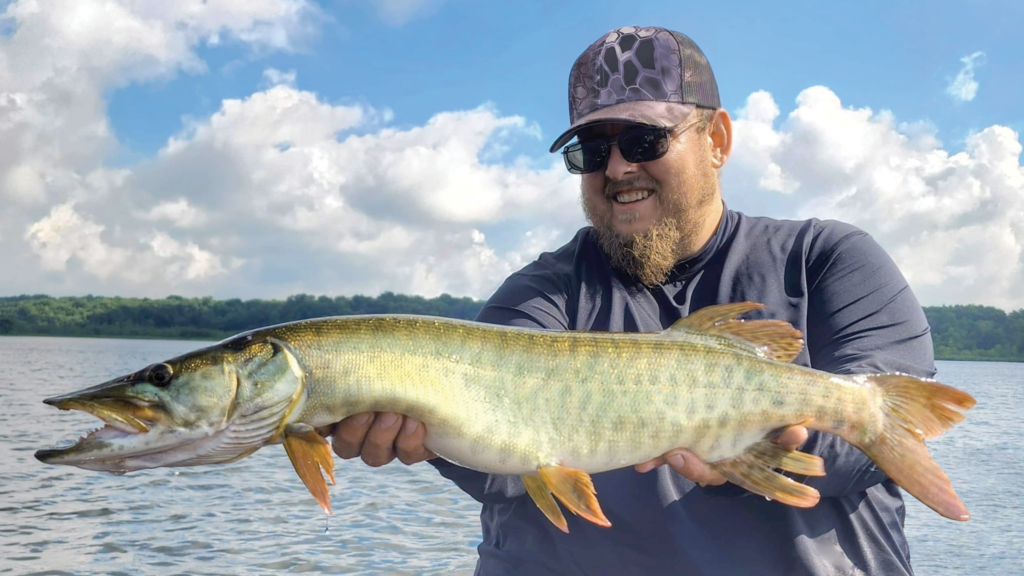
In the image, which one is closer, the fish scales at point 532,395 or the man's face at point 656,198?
the fish scales at point 532,395

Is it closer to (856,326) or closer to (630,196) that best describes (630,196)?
(630,196)

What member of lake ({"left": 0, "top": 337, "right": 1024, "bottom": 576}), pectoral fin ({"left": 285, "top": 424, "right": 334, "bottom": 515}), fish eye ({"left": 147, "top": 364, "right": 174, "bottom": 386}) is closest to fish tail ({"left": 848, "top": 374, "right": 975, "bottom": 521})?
pectoral fin ({"left": 285, "top": 424, "right": 334, "bottom": 515})

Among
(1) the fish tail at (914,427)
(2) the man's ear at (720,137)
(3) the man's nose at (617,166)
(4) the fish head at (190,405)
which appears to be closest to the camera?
(1) the fish tail at (914,427)

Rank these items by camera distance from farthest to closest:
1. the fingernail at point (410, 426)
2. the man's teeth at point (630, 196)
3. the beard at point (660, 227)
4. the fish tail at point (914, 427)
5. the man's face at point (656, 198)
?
the man's teeth at point (630, 196) → the man's face at point (656, 198) → the beard at point (660, 227) → the fingernail at point (410, 426) → the fish tail at point (914, 427)

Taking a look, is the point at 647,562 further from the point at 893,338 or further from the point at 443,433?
the point at 893,338

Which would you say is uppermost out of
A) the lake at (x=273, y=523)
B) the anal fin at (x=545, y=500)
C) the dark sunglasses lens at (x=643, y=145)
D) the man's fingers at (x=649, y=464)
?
the dark sunglasses lens at (x=643, y=145)

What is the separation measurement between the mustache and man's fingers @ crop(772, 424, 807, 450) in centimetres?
163

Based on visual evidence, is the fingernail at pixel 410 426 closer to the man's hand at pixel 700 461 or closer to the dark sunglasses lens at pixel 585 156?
the man's hand at pixel 700 461

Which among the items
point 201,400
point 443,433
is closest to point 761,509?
A: point 443,433

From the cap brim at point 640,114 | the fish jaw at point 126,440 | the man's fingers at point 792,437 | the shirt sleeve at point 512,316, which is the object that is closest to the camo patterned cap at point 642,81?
the cap brim at point 640,114

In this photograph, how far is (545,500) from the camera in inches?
118

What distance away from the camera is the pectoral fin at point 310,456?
2947 mm

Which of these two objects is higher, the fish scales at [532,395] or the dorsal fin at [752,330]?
the dorsal fin at [752,330]

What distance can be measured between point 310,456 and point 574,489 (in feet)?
3.26
